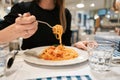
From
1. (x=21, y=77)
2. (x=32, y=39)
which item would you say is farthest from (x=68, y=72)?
(x=32, y=39)

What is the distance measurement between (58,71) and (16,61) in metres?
0.22

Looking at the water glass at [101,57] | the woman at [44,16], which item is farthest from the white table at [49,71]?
the woman at [44,16]

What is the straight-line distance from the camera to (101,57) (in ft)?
2.22

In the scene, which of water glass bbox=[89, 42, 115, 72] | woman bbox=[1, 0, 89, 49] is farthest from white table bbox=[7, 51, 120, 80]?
woman bbox=[1, 0, 89, 49]

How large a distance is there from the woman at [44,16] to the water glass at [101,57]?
2.52 feet

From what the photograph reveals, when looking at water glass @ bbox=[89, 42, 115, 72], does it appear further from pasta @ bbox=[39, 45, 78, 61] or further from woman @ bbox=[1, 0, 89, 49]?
woman @ bbox=[1, 0, 89, 49]

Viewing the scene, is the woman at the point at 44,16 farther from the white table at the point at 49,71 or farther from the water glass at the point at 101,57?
the water glass at the point at 101,57

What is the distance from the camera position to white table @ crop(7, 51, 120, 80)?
61 centimetres

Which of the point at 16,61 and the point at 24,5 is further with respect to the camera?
the point at 24,5

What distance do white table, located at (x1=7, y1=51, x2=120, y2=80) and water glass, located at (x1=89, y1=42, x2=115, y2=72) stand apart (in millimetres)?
26

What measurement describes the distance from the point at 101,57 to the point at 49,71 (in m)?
0.20

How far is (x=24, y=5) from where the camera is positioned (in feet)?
4.75

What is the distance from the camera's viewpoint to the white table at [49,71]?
61 cm

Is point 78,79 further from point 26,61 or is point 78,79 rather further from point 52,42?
point 52,42
